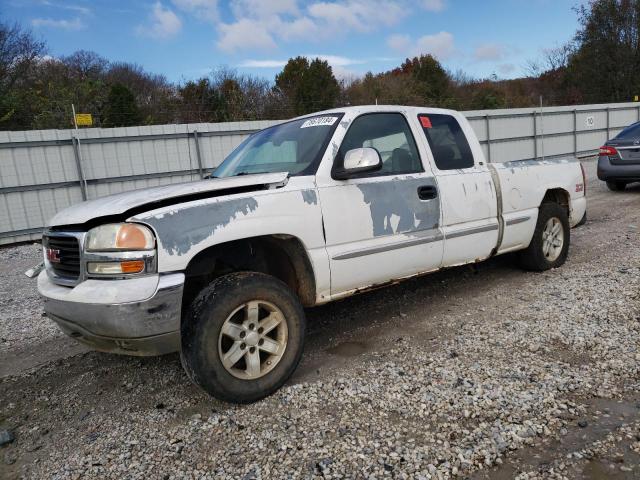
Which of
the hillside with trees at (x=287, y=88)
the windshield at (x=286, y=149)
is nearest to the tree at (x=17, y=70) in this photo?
the hillside with trees at (x=287, y=88)

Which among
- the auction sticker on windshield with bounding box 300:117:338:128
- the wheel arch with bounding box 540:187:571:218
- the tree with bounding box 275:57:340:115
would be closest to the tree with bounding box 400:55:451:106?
the tree with bounding box 275:57:340:115

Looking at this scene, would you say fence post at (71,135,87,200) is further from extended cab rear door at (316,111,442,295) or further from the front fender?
the front fender

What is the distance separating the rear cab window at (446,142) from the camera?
4086mm

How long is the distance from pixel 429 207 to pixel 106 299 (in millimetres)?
2464

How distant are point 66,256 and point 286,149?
1705mm

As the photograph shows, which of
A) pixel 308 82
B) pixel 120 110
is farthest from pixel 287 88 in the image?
pixel 120 110

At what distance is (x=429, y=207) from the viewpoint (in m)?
3.82

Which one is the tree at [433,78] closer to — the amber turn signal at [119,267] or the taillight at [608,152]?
the taillight at [608,152]

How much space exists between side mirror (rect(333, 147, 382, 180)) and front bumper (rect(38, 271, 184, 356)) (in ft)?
4.39

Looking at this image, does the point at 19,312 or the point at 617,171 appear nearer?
the point at 19,312

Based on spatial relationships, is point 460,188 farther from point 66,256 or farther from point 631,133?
point 631,133

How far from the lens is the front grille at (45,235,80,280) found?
9.19 ft

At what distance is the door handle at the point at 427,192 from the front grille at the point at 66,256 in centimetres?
246

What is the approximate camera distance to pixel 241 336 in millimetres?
2857
